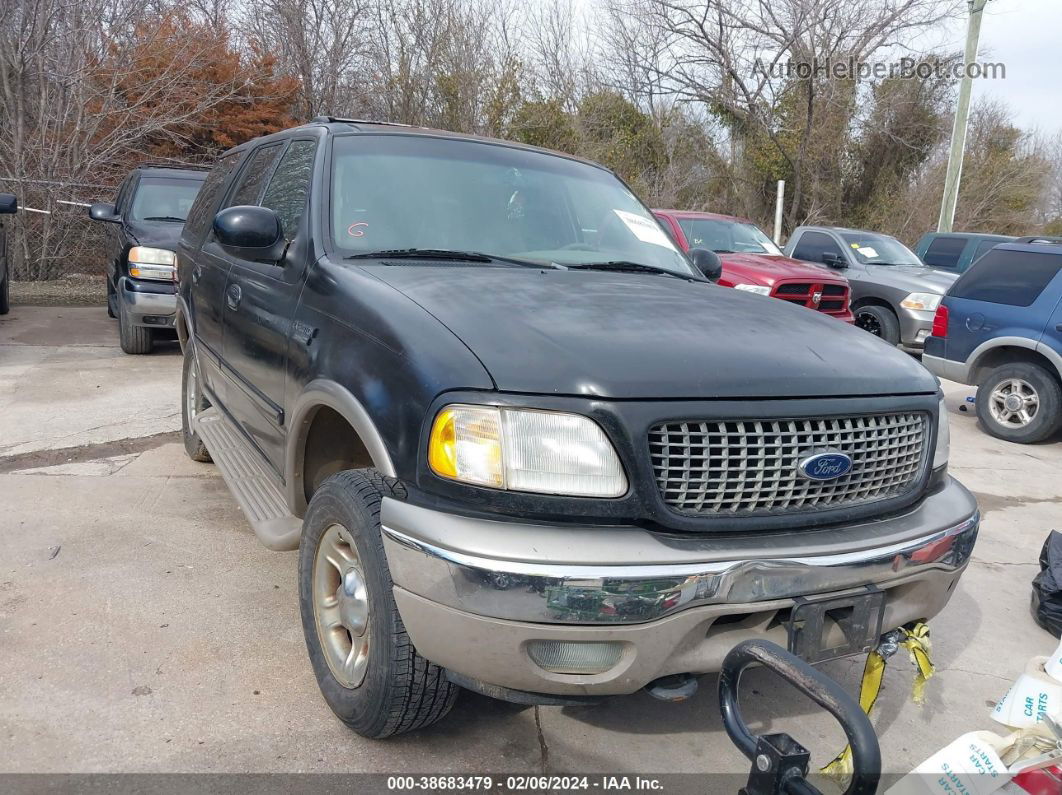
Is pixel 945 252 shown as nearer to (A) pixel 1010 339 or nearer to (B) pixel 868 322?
(B) pixel 868 322

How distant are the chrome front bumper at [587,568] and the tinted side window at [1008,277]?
6032 millimetres

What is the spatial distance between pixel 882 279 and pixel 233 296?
361 inches

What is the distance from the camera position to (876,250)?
12.0 metres

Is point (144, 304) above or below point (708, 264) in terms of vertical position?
below

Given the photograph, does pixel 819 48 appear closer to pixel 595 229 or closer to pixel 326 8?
pixel 326 8

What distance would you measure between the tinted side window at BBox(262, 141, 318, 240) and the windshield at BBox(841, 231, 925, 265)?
954cm

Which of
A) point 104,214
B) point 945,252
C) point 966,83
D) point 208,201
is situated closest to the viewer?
point 208,201

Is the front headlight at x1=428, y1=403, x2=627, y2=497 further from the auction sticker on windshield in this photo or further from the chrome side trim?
the auction sticker on windshield

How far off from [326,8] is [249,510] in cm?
1775

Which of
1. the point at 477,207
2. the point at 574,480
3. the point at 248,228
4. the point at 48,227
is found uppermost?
the point at 477,207

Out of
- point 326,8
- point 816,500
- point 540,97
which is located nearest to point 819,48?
point 540,97

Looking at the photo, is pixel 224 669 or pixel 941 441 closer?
pixel 941 441

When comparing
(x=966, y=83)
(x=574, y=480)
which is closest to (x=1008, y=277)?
(x=574, y=480)

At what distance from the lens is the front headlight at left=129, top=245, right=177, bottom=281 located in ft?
27.1
